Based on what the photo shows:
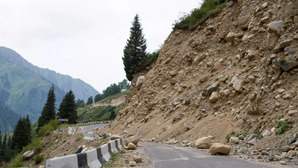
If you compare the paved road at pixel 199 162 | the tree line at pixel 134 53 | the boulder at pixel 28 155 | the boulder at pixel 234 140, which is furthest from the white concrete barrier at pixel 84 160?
the tree line at pixel 134 53

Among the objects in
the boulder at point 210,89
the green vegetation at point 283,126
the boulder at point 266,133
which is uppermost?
the boulder at point 210,89

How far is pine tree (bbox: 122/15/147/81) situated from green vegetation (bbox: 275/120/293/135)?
2751 centimetres

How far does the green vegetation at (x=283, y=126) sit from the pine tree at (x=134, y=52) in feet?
90.2

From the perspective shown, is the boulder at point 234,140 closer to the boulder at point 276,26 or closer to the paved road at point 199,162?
the paved road at point 199,162

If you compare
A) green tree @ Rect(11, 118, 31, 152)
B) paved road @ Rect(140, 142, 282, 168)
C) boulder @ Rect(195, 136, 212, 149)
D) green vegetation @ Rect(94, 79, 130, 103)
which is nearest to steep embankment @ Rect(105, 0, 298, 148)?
boulder @ Rect(195, 136, 212, 149)

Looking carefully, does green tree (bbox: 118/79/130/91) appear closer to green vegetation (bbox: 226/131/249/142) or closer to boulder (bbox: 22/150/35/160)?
boulder (bbox: 22/150/35/160)

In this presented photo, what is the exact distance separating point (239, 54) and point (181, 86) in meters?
6.35

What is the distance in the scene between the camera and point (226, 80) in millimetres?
16969

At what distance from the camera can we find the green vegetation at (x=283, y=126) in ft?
30.5

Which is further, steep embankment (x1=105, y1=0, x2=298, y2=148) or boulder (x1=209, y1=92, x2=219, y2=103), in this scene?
boulder (x1=209, y1=92, x2=219, y2=103)

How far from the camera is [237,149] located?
10.1 m

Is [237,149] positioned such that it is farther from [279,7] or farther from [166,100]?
[166,100]

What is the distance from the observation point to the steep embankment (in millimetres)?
12016

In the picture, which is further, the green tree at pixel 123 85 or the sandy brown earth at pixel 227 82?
the green tree at pixel 123 85
